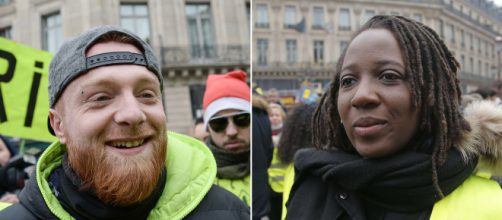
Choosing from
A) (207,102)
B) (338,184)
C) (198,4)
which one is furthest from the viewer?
(198,4)

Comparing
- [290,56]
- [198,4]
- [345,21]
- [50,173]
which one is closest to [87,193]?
[50,173]

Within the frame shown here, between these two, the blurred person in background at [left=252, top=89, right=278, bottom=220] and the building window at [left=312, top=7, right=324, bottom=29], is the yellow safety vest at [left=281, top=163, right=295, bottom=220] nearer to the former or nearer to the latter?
the blurred person in background at [left=252, top=89, right=278, bottom=220]

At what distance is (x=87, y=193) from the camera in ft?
4.80

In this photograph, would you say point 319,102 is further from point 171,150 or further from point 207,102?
point 207,102

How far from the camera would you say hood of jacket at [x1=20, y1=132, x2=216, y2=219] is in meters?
1.47

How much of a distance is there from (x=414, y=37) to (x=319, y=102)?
1.17 feet

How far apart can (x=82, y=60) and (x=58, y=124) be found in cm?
25

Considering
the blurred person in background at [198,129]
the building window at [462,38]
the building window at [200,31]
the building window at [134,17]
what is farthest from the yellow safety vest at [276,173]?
the blurred person in background at [198,129]

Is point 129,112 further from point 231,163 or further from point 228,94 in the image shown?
point 231,163

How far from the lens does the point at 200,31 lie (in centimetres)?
356

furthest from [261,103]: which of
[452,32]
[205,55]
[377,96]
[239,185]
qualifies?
[205,55]

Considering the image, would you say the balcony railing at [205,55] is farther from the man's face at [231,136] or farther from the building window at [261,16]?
the building window at [261,16]

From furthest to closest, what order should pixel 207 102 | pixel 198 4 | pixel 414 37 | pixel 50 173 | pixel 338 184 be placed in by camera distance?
pixel 198 4, pixel 207 102, pixel 50 173, pixel 338 184, pixel 414 37

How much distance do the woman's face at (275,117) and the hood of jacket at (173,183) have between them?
Answer: 29cm
